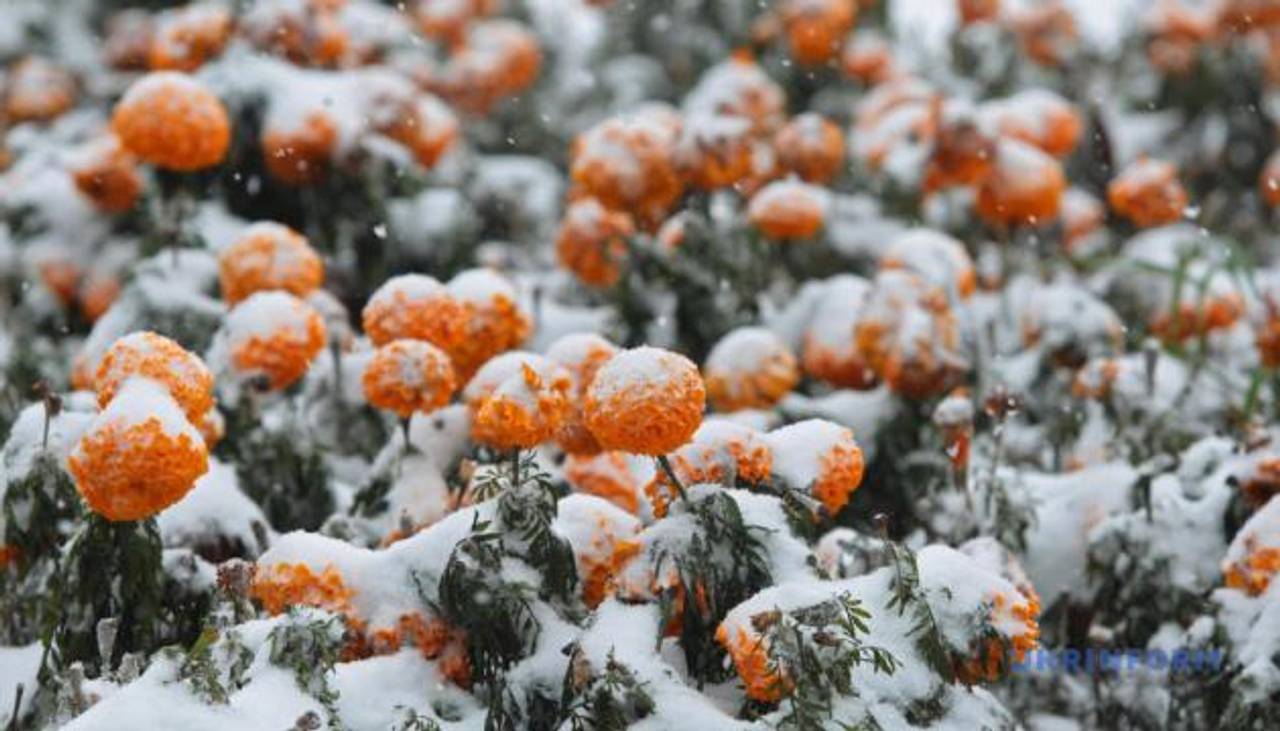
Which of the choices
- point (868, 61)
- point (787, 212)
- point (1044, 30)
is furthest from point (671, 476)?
point (1044, 30)

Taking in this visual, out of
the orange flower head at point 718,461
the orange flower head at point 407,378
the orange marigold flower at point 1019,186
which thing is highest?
the orange flower head at point 718,461

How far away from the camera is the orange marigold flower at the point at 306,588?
2.09m

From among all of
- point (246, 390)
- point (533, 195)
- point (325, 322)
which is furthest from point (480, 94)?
point (246, 390)

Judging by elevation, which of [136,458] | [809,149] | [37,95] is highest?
[136,458]

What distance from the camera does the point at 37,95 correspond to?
16.5 ft

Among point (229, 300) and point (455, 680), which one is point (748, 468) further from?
point (229, 300)

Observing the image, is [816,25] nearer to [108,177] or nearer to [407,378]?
[108,177]

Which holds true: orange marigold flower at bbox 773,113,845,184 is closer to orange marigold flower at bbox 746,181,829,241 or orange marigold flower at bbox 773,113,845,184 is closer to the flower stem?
orange marigold flower at bbox 746,181,829,241

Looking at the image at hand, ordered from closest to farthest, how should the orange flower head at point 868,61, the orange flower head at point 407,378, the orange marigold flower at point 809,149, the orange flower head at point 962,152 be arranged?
the orange flower head at point 407,378 < the orange flower head at point 962,152 < the orange marigold flower at point 809,149 < the orange flower head at point 868,61

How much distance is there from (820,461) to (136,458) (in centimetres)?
90

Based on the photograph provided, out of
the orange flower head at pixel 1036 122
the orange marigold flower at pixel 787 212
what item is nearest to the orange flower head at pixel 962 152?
the orange flower head at pixel 1036 122

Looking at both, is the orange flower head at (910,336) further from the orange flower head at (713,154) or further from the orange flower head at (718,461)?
the orange flower head at (718,461)

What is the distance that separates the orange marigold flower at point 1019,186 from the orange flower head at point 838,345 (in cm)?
49

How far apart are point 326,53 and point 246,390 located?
1708 millimetres
